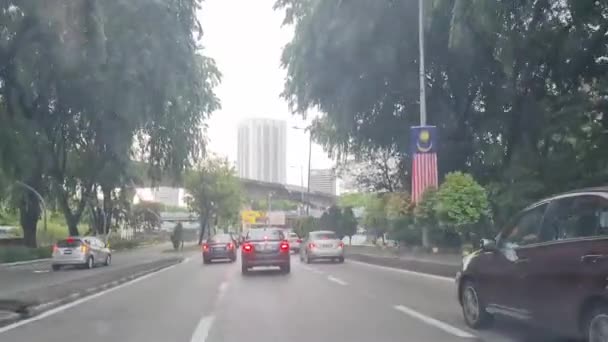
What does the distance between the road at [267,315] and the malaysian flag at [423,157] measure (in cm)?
797

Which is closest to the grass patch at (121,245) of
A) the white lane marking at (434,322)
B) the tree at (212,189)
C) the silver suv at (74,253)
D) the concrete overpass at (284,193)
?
the tree at (212,189)

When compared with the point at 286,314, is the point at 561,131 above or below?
above

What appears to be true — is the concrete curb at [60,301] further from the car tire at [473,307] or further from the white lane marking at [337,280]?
the car tire at [473,307]

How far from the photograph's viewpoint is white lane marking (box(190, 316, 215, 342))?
9.77m

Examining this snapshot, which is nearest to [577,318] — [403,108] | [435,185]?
[435,185]

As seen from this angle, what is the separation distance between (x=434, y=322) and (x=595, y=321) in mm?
3900

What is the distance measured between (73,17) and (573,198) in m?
17.1

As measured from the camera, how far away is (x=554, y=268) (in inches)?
307

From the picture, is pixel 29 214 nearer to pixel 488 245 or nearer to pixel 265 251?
pixel 265 251

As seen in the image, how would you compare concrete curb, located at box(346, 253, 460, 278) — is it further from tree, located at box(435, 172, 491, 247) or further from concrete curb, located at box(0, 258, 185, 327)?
concrete curb, located at box(0, 258, 185, 327)

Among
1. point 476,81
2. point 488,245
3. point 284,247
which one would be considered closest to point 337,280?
point 284,247

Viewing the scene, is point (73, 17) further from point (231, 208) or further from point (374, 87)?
point (231, 208)

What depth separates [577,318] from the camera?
741 centimetres

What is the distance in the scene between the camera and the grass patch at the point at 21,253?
3419 centimetres
